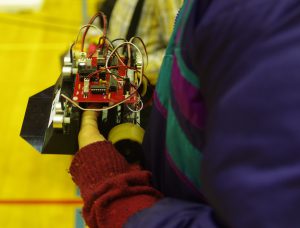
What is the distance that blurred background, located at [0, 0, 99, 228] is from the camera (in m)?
1.20

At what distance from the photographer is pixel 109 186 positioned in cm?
52

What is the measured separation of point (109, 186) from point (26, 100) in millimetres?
965

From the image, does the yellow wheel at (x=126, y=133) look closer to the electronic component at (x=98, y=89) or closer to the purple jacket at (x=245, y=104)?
the electronic component at (x=98, y=89)

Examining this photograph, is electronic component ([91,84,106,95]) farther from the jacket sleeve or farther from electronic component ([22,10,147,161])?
the jacket sleeve

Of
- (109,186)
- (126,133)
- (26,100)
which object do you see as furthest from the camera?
(26,100)

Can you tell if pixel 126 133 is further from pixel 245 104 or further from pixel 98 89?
pixel 245 104

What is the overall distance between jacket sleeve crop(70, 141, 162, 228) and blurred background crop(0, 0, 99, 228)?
450 mm

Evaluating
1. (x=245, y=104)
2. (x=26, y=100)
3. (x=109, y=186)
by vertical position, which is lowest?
(x=26, y=100)

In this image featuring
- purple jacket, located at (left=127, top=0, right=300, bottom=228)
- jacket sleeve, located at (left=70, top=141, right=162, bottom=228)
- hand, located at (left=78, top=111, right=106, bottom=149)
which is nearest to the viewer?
purple jacket, located at (left=127, top=0, right=300, bottom=228)

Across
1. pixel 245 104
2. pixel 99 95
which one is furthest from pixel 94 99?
pixel 245 104

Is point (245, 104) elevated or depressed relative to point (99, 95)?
elevated

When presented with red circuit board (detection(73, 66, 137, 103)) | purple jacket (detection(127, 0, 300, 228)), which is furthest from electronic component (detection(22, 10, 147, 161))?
purple jacket (detection(127, 0, 300, 228))

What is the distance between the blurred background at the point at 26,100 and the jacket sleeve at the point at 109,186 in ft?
1.48

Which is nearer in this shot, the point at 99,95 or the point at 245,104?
the point at 245,104
